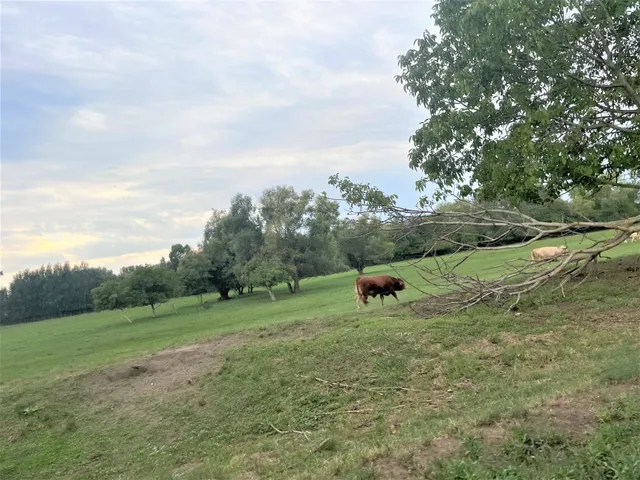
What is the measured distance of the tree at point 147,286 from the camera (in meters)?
45.5

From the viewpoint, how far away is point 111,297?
44781mm

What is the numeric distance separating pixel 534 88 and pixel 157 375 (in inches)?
441

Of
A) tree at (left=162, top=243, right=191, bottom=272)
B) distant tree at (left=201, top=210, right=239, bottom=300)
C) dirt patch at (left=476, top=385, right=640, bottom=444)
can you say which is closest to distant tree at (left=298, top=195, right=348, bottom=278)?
distant tree at (left=201, top=210, right=239, bottom=300)

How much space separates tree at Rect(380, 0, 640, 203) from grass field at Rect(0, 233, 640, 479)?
3029mm

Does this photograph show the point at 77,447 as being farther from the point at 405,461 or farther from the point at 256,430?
the point at 405,461

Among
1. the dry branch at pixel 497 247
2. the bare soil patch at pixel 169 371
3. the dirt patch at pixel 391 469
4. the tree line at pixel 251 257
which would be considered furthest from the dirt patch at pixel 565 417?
the tree line at pixel 251 257

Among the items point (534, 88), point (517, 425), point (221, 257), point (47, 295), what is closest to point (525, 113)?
point (534, 88)

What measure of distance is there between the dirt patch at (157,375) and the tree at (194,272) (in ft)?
132

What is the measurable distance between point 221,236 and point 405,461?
52628 mm

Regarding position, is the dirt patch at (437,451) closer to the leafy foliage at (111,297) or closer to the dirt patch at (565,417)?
the dirt patch at (565,417)

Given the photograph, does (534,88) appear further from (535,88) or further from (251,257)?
(251,257)

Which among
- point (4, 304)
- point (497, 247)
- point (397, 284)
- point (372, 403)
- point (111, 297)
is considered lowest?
point (372, 403)

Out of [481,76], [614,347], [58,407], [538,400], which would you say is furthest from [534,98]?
[58,407]

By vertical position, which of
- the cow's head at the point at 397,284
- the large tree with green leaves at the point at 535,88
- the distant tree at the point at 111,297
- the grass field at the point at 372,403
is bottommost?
the grass field at the point at 372,403
